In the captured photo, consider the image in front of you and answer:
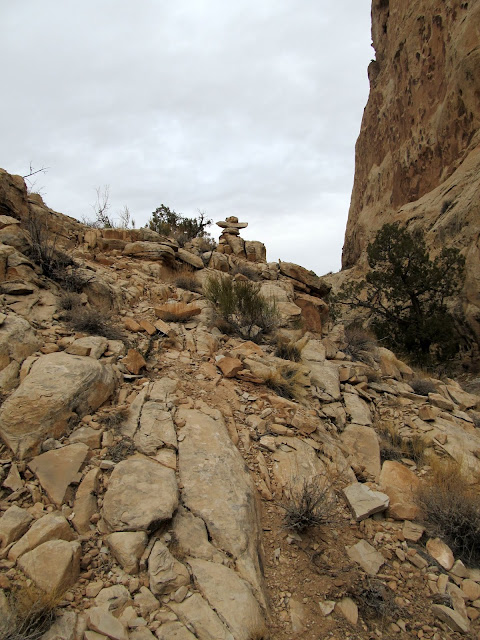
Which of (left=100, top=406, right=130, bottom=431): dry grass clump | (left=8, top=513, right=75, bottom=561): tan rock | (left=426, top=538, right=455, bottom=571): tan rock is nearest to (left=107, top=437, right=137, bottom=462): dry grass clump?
(left=100, top=406, right=130, bottom=431): dry grass clump

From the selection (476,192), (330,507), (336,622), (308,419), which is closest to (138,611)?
(336,622)

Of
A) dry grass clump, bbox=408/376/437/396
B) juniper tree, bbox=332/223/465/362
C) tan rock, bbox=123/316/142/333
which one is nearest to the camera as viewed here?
tan rock, bbox=123/316/142/333

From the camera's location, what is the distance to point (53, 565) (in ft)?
6.79

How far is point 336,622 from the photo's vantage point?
2.43 meters

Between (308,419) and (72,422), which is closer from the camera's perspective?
(72,422)

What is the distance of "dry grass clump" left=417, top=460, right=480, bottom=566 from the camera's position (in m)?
3.04

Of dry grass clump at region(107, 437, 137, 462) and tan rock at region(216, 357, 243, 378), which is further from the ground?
tan rock at region(216, 357, 243, 378)

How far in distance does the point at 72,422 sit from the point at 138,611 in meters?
1.65

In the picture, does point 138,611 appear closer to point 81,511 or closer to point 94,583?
point 94,583

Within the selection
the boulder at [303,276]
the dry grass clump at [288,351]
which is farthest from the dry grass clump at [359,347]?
the boulder at [303,276]

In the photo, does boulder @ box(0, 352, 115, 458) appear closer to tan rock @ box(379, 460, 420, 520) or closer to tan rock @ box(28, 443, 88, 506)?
tan rock @ box(28, 443, 88, 506)

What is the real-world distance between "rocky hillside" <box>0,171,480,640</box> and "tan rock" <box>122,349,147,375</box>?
0.06 ft

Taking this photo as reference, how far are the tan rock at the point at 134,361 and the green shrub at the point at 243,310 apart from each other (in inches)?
94.6

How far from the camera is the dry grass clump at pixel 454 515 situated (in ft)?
9.99
